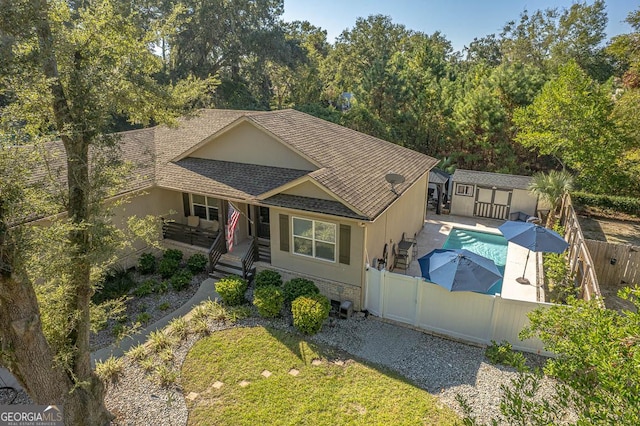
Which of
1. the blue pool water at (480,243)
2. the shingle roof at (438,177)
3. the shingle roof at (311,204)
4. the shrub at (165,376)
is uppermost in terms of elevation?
the shingle roof at (311,204)

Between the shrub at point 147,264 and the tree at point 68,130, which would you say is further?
the shrub at point 147,264

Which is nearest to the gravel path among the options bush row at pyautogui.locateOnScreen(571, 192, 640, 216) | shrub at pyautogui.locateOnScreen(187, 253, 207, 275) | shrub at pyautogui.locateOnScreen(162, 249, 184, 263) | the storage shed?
shrub at pyautogui.locateOnScreen(187, 253, 207, 275)

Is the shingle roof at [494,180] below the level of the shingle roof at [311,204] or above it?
below

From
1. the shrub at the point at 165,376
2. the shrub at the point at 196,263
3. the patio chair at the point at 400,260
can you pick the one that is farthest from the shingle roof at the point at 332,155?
the shrub at the point at 165,376

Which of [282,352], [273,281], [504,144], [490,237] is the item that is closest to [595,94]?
[504,144]

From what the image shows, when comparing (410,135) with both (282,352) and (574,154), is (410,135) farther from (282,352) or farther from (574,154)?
(282,352)

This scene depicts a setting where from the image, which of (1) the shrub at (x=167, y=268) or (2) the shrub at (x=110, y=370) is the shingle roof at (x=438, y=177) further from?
(2) the shrub at (x=110, y=370)

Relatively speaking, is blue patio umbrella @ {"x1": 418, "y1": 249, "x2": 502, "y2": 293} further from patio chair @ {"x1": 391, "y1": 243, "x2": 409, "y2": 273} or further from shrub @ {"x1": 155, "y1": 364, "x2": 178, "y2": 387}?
shrub @ {"x1": 155, "y1": 364, "x2": 178, "y2": 387}
